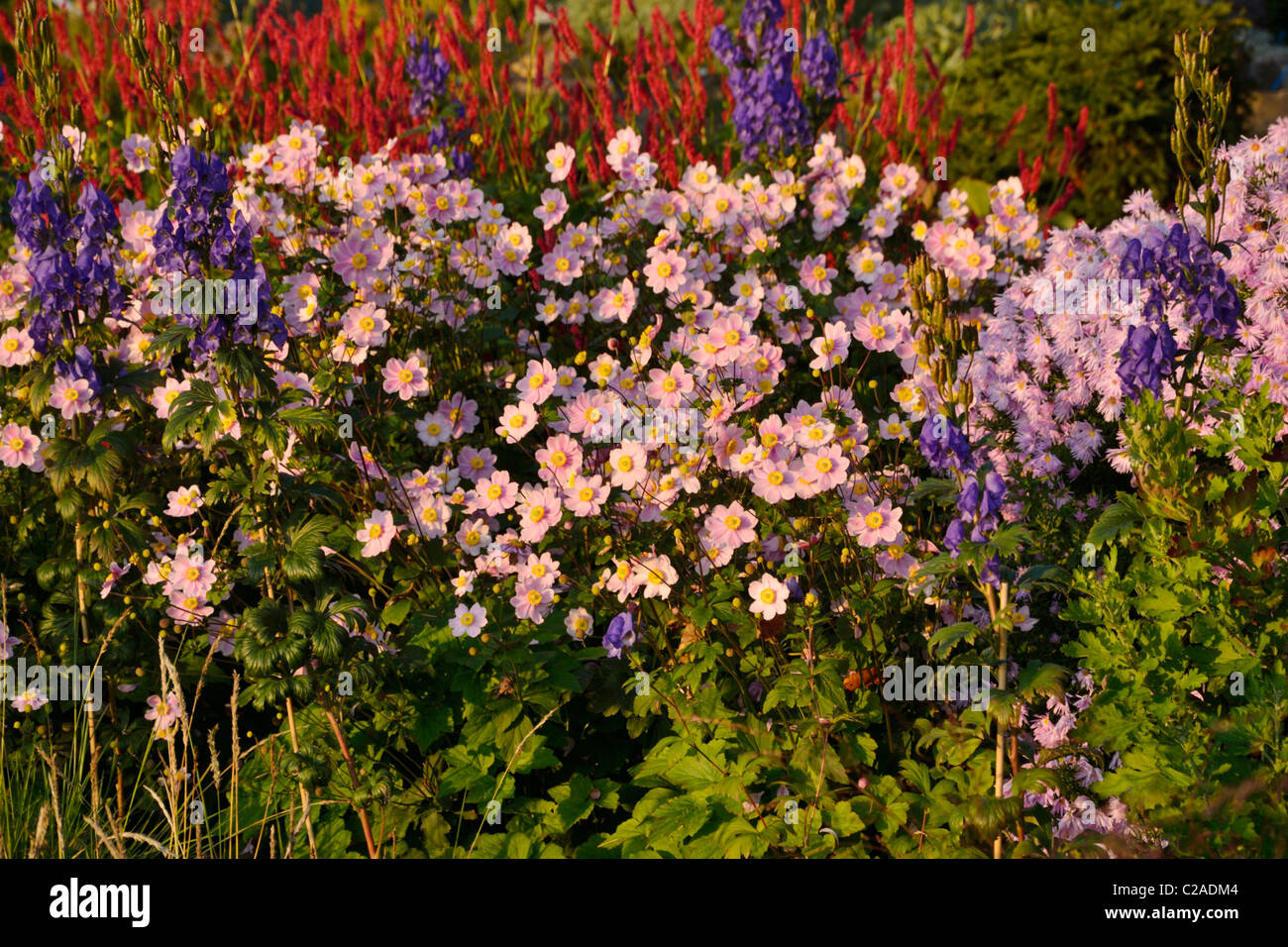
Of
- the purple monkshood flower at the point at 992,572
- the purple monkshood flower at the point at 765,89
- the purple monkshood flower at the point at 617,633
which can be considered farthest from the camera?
the purple monkshood flower at the point at 765,89

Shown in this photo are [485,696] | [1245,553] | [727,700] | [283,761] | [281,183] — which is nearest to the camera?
[1245,553]

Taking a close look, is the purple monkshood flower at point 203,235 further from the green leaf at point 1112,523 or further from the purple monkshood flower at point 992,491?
the green leaf at point 1112,523

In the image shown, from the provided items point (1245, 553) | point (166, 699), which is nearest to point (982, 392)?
point (1245, 553)

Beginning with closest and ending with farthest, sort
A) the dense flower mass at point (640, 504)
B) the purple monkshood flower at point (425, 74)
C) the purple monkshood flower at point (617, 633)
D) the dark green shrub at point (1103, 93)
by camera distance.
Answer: the dense flower mass at point (640, 504), the purple monkshood flower at point (617, 633), the purple monkshood flower at point (425, 74), the dark green shrub at point (1103, 93)

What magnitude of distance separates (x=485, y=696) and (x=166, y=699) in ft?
3.41

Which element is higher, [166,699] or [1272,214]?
[1272,214]

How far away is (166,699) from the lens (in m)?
3.50

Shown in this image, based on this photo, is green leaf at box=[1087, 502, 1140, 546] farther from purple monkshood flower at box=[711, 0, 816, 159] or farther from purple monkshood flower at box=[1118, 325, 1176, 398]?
purple monkshood flower at box=[711, 0, 816, 159]

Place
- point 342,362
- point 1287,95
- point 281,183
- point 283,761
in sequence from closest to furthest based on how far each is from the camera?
point 283,761, point 342,362, point 281,183, point 1287,95

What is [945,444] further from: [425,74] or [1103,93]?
[1103,93]

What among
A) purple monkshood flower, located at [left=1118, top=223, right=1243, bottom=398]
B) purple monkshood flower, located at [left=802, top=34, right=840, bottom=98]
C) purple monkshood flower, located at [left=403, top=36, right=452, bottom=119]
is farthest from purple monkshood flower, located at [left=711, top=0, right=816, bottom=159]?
purple monkshood flower, located at [left=1118, top=223, right=1243, bottom=398]

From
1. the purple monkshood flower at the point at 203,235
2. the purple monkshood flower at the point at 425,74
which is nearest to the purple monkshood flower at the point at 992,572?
the purple monkshood flower at the point at 203,235

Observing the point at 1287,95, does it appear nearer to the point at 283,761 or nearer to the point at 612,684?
the point at 612,684

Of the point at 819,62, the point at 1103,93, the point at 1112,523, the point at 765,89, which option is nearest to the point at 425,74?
the point at 765,89
